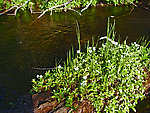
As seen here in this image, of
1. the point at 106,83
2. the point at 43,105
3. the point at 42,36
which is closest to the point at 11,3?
the point at 42,36

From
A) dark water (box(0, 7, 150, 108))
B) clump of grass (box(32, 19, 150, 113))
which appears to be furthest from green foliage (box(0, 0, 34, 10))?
clump of grass (box(32, 19, 150, 113))

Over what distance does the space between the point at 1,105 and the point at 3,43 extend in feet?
7.97

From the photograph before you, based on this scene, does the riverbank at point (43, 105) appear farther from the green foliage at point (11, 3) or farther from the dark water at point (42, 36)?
the green foliage at point (11, 3)

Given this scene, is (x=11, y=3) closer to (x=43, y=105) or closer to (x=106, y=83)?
(x=43, y=105)

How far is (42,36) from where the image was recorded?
545 centimetres

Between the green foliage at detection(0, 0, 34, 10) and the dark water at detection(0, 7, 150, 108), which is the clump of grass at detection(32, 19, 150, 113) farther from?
the green foliage at detection(0, 0, 34, 10)

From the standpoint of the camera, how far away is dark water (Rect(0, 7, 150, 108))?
146 inches

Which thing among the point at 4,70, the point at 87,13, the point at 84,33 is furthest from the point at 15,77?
the point at 87,13

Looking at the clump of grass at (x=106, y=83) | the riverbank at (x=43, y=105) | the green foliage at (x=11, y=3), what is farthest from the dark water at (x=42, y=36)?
the clump of grass at (x=106, y=83)

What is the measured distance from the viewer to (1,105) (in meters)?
3.04

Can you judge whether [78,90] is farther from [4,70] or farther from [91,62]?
[4,70]

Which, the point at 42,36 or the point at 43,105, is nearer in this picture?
the point at 43,105

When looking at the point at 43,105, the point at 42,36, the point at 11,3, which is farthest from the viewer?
the point at 11,3

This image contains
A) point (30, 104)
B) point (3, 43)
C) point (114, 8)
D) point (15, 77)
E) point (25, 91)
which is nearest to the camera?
point (30, 104)
